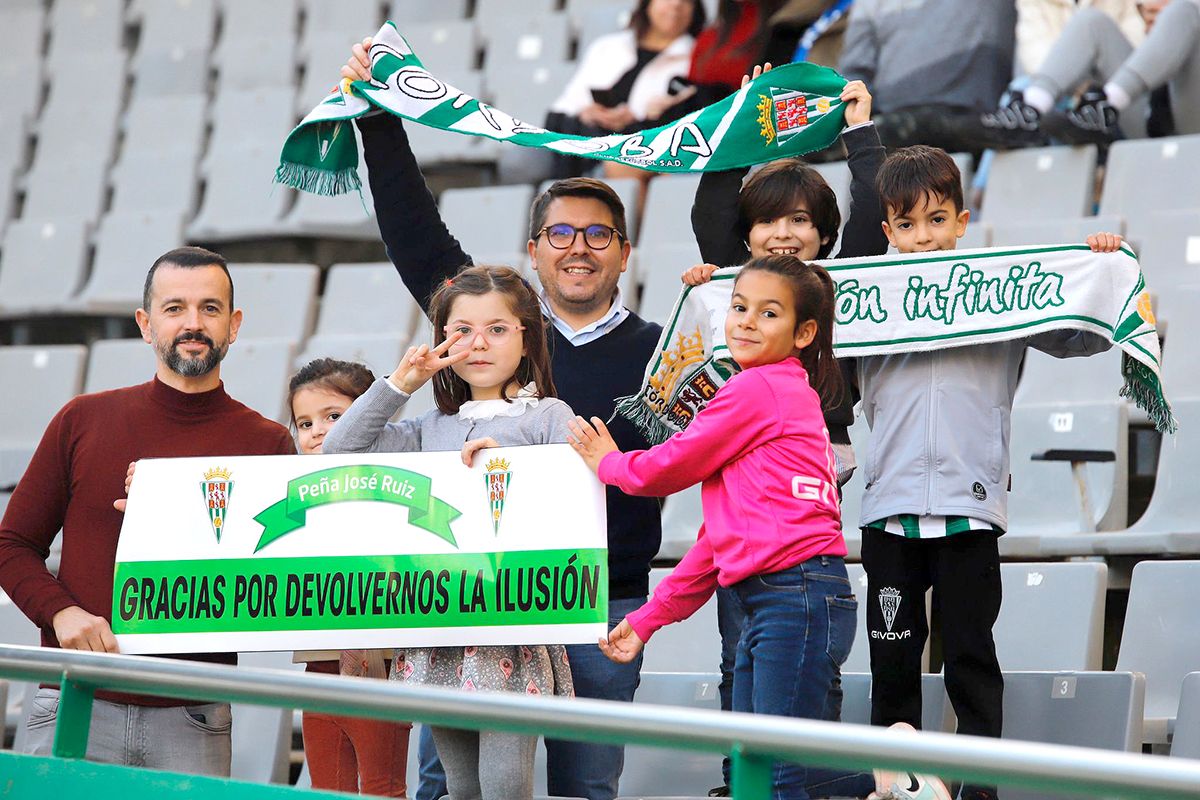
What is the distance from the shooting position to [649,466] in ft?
8.94

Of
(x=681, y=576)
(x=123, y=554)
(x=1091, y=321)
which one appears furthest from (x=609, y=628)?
(x=1091, y=321)

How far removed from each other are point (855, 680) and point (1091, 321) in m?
0.96

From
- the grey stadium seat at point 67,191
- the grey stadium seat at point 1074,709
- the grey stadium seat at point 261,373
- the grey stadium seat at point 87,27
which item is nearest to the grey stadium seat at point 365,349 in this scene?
the grey stadium seat at point 261,373

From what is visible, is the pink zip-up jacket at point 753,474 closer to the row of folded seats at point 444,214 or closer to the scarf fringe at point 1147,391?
the scarf fringe at point 1147,391

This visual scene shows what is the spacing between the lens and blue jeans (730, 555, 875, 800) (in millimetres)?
2637

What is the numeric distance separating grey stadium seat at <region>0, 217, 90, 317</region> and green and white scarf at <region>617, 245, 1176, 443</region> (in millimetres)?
4850

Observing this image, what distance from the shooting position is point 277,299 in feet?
21.8

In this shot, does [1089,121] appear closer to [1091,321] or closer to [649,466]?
[1091,321]

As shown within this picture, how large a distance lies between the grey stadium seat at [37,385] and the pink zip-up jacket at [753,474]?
168 inches

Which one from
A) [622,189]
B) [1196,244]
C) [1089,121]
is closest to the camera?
[1196,244]

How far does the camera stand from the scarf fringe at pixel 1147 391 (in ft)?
10.6

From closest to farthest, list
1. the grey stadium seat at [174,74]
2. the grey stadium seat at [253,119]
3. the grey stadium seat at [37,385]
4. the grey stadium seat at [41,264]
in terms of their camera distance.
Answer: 1. the grey stadium seat at [37,385]
2. the grey stadium seat at [41,264]
3. the grey stadium seat at [253,119]
4. the grey stadium seat at [174,74]

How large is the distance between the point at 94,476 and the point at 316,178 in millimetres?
865

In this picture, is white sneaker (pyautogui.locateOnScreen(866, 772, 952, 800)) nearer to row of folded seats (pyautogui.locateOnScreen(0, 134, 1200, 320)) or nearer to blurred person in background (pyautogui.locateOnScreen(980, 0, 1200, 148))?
row of folded seats (pyautogui.locateOnScreen(0, 134, 1200, 320))
